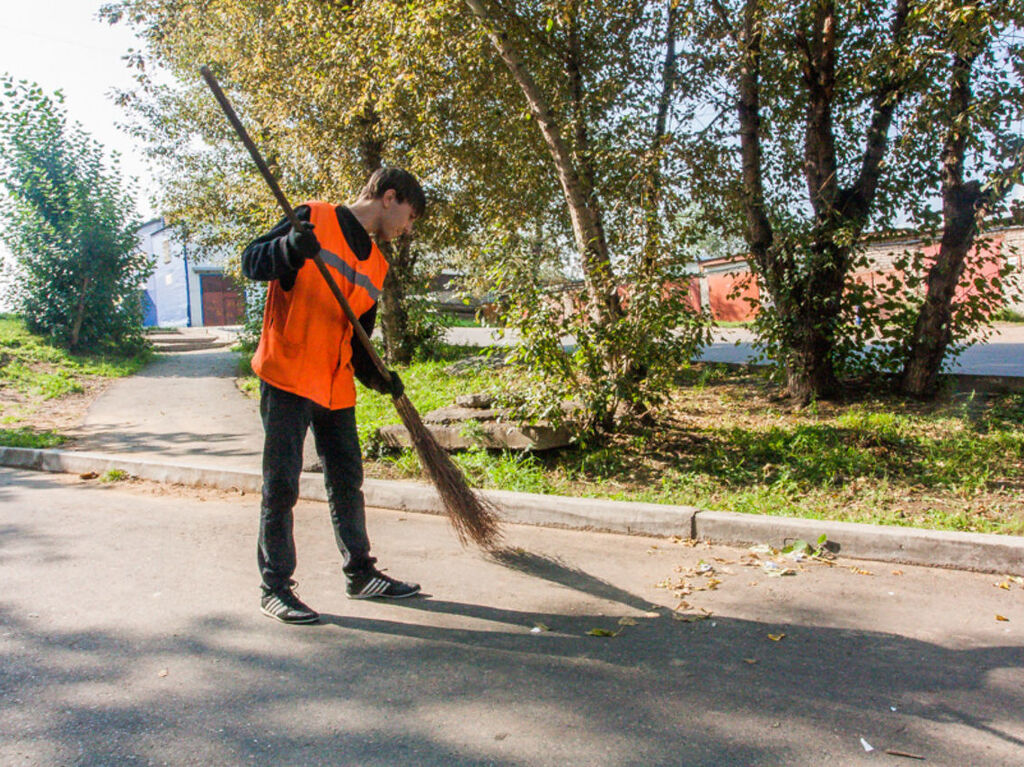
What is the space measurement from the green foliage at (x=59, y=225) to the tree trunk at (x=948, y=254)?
47.2ft

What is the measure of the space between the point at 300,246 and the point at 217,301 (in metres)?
37.0

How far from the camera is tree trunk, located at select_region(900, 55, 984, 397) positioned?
6.74 metres

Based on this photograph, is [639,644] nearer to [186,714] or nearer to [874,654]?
[874,654]

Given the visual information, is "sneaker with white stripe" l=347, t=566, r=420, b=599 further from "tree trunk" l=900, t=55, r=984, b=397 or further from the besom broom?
"tree trunk" l=900, t=55, r=984, b=397

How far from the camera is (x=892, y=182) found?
7668 mm

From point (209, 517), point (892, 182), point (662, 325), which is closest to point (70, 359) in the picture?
point (209, 517)

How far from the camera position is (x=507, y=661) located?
3039mm

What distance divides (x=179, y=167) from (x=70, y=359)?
7.50m

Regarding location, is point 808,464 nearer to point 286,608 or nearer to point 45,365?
point 286,608

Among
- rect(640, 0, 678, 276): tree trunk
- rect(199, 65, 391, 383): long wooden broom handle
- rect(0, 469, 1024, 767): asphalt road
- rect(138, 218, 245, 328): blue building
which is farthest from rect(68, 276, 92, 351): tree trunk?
rect(138, 218, 245, 328): blue building

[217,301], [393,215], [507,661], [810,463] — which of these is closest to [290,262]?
[393,215]

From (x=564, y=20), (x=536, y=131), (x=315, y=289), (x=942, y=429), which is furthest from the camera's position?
(x=536, y=131)

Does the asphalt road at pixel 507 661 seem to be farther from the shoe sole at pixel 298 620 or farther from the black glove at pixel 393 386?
the black glove at pixel 393 386

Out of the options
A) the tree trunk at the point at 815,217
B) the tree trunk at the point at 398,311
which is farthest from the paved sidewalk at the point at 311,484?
the tree trunk at the point at 815,217
